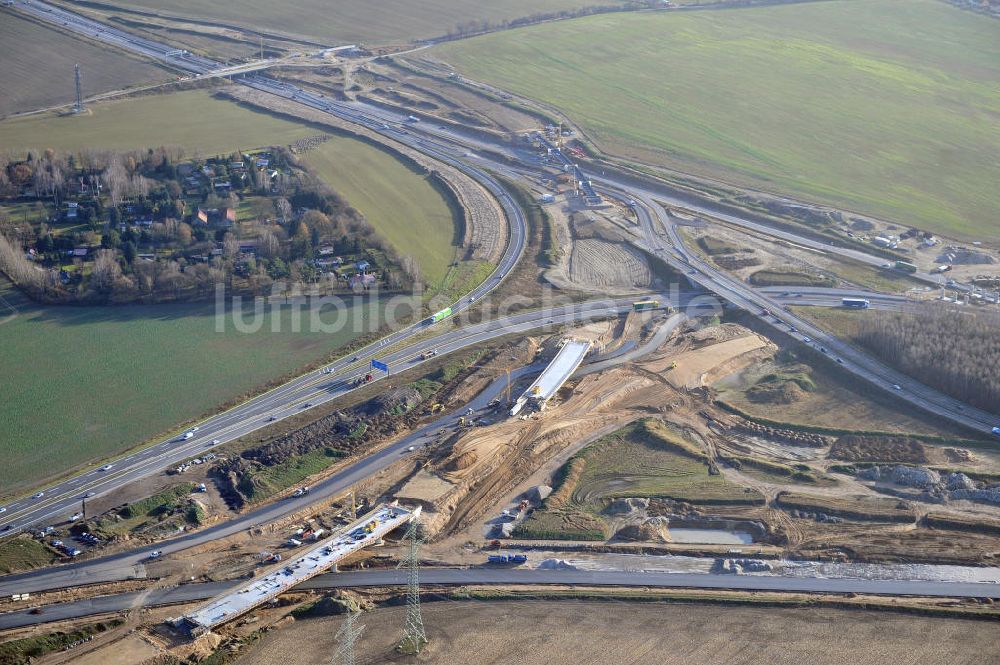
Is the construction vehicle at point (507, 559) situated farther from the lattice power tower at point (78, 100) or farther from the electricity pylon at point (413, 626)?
the lattice power tower at point (78, 100)

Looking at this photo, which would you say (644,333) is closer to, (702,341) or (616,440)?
(702,341)

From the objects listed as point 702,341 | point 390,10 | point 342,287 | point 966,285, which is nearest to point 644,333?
point 702,341

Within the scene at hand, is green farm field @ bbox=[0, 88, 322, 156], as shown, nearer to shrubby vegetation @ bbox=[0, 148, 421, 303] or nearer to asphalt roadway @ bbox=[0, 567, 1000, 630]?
shrubby vegetation @ bbox=[0, 148, 421, 303]

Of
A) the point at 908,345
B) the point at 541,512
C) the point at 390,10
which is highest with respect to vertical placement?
the point at 390,10

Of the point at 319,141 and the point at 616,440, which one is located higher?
the point at 319,141

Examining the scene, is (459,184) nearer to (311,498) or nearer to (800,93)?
(800,93)

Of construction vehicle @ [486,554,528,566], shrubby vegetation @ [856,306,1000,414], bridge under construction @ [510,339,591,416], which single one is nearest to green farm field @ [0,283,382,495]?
bridge under construction @ [510,339,591,416]

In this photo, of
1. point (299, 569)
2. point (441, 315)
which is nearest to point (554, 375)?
point (441, 315)

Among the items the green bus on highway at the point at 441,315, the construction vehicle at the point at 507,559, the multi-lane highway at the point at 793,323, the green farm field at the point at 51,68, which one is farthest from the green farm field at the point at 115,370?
the green farm field at the point at 51,68
